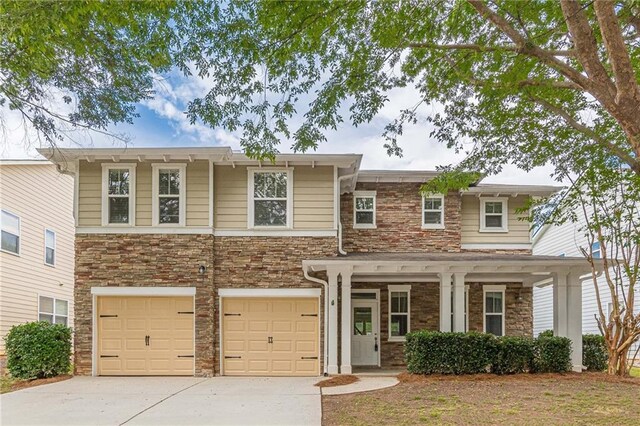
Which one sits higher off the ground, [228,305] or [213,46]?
[213,46]

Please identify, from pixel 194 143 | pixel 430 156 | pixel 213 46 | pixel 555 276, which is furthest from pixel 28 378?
pixel 555 276

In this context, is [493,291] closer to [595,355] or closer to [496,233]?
[496,233]

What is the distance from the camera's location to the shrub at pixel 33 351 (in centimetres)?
1109

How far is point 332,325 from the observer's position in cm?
1212

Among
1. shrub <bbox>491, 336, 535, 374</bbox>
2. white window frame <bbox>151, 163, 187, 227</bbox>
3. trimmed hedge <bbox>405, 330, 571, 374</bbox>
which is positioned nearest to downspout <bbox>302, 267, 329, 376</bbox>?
trimmed hedge <bbox>405, 330, 571, 374</bbox>

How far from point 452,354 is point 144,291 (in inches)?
294

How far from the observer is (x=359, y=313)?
14453mm

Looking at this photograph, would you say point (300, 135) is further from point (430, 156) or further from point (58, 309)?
point (58, 309)

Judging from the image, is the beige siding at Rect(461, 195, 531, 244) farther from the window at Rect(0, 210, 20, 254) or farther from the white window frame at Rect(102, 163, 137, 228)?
the window at Rect(0, 210, 20, 254)

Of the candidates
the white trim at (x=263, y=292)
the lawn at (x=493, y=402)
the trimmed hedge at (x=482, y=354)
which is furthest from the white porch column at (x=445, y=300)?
the white trim at (x=263, y=292)

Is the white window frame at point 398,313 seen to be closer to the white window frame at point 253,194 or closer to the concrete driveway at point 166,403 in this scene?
the concrete driveway at point 166,403

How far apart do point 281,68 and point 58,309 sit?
593 inches

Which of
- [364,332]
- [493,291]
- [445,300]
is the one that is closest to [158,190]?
[364,332]

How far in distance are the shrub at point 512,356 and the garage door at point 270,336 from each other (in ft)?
14.0
